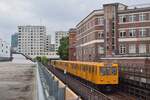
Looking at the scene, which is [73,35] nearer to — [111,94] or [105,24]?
[105,24]

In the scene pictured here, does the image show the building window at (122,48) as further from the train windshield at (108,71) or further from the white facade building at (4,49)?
the white facade building at (4,49)

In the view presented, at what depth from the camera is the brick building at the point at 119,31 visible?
78.2m

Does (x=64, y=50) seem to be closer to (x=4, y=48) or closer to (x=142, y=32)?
(x=4, y=48)

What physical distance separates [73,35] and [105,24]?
199 ft

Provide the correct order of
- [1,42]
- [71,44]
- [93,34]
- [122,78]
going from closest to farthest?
Result: [122,78], [93,34], [71,44], [1,42]

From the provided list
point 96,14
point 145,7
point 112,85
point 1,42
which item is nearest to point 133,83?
point 112,85

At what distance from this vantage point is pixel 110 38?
84.2m

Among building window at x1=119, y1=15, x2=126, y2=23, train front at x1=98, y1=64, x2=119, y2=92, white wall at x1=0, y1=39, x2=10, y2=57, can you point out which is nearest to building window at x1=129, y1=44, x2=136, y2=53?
building window at x1=119, y1=15, x2=126, y2=23

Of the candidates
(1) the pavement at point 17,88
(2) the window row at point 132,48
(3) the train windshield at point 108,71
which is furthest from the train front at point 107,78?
(2) the window row at point 132,48

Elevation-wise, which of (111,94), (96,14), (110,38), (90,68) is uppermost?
(96,14)

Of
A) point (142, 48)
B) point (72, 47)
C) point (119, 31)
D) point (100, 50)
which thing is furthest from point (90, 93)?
point (72, 47)

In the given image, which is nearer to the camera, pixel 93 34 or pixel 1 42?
pixel 93 34

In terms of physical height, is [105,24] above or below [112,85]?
above

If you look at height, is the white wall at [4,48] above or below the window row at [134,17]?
below
